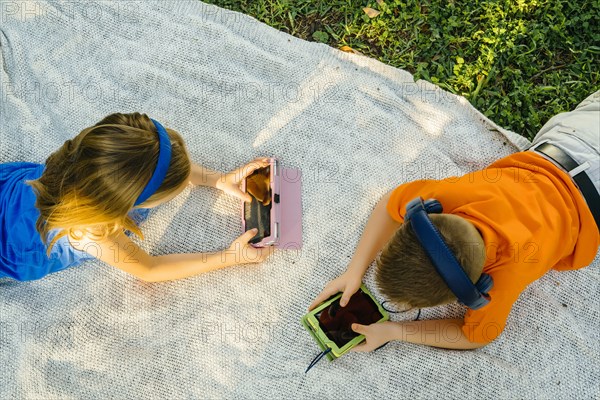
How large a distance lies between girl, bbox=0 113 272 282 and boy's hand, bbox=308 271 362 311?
34 centimetres

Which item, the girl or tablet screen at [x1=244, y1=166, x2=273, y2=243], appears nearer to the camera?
the girl

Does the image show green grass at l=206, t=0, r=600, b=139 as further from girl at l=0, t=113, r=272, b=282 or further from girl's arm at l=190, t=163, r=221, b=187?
girl at l=0, t=113, r=272, b=282

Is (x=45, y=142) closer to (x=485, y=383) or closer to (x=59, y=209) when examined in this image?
(x=59, y=209)

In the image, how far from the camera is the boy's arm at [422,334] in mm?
2094

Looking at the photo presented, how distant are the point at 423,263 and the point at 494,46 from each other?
1.61 meters

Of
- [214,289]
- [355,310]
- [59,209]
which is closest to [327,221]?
[355,310]

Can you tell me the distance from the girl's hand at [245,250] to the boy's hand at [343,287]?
33cm

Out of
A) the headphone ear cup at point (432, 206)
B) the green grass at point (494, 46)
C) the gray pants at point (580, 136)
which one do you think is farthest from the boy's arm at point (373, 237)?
the green grass at point (494, 46)

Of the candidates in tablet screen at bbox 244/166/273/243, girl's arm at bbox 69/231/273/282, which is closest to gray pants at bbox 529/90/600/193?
tablet screen at bbox 244/166/273/243

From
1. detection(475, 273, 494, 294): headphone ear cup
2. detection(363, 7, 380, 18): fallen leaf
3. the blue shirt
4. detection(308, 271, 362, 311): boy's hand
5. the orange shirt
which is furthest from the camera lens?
detection(363, 7, 380, 18): fallen leaf

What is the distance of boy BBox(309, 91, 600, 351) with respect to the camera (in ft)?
5.30

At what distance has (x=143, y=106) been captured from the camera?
260 centimetres

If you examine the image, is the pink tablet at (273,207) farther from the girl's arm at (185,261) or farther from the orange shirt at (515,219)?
the orange shirt at (515,219)

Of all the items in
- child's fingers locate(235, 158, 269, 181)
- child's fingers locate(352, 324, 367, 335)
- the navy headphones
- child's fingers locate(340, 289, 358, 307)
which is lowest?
child's fingers locate(352, 324, 367, 335)
